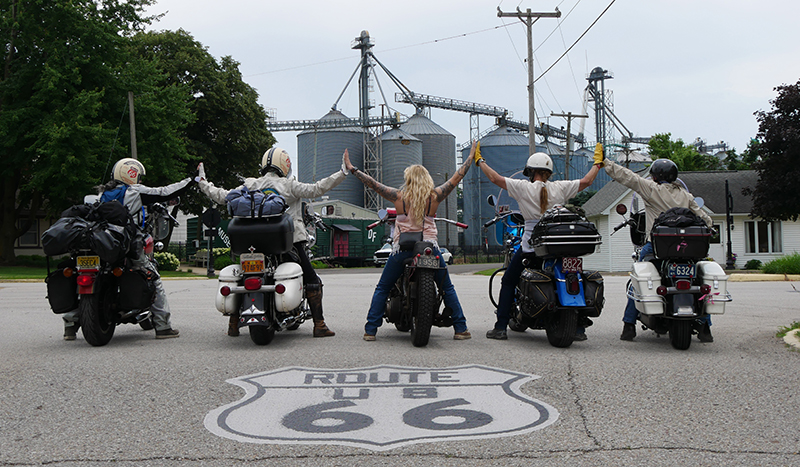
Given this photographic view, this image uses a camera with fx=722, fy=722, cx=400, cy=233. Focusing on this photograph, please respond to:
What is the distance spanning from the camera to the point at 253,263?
6.52 metres

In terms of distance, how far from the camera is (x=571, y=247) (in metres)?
6.36

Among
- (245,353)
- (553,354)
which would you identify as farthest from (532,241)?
(245,353)

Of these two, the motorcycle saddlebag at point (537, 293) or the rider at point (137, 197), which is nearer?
the motorcycle saddlebag at point (537, 293)

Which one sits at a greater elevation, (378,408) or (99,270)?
(99,270)

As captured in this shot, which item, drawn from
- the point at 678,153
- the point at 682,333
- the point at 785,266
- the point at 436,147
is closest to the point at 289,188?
the point at 682,333

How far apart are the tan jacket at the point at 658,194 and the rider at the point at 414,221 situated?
4.58 feet

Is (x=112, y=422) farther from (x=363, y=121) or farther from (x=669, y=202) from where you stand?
(x=363, y=121)

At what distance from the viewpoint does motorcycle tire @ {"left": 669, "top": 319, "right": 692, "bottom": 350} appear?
643 cm

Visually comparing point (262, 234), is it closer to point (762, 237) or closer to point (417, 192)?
point (417, 192)

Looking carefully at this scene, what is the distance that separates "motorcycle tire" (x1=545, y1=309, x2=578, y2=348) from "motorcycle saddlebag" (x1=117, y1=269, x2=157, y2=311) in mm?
3833

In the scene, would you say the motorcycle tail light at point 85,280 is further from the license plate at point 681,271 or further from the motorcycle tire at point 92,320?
the license plate at point 681,271

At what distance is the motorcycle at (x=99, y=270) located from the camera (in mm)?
6395

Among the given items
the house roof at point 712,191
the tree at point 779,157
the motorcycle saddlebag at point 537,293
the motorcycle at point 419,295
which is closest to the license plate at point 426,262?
the motorcycle at point 419,295

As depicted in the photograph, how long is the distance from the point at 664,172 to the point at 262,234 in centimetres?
389
